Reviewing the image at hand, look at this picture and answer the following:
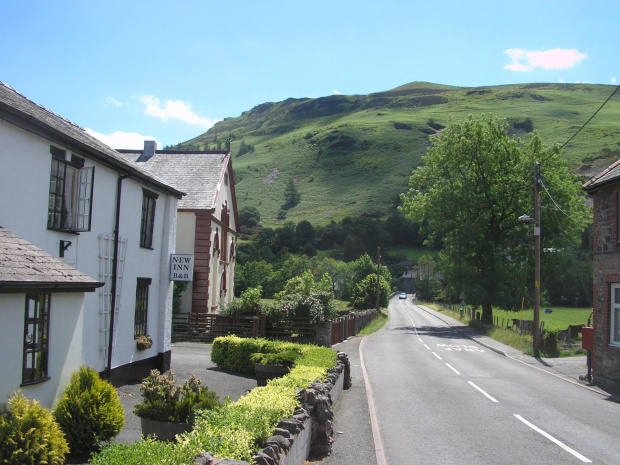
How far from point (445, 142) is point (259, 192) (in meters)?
130

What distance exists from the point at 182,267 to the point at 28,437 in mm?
10926

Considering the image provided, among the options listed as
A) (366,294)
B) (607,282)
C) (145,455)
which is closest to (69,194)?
(145,455)

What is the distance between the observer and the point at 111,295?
551 inches

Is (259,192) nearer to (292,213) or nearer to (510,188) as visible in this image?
(292,213)

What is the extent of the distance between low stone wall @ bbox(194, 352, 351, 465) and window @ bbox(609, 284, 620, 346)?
1046 centimetres

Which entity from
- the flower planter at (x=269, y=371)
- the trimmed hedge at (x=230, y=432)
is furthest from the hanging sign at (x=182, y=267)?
the trimmed hedge at (x=230, y=432)

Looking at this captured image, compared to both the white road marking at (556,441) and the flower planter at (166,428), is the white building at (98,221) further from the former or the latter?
the white road marking at (556,441)

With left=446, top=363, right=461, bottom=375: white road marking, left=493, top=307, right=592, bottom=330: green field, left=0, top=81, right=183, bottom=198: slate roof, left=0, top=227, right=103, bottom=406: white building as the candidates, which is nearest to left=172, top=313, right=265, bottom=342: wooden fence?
left=446, top=363, right=461, bottom=375: white road marking

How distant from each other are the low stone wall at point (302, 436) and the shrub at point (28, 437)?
7.96ft

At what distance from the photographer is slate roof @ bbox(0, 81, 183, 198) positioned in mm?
10070

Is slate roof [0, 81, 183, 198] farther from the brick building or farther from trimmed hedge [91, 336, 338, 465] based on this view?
the brick building

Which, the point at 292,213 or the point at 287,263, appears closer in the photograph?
the point at 287,263

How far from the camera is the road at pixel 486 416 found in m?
9.28

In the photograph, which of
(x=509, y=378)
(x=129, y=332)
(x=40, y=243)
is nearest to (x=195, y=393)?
(x=40, y=243)
